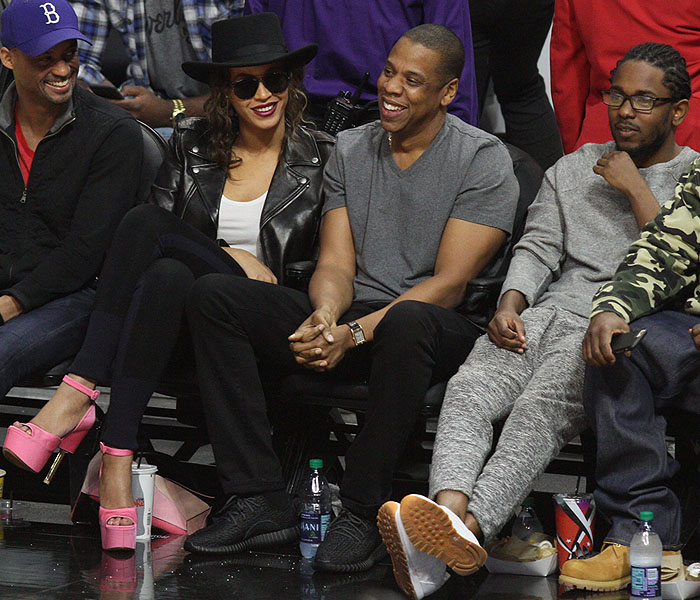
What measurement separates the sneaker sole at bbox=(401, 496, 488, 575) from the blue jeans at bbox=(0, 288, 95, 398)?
1.35 m

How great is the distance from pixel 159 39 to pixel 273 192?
1.32 metres

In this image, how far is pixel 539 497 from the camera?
137 inches

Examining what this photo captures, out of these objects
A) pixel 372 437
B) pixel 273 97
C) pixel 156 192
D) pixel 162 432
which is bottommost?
pixel 162 432

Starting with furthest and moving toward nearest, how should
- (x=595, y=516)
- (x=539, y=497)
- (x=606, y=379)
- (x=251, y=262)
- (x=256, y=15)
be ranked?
(x=256, y=15) < (x=251, y=262) < (x=539, y=497) < (x=595, y=516) < (x=606, y=379)

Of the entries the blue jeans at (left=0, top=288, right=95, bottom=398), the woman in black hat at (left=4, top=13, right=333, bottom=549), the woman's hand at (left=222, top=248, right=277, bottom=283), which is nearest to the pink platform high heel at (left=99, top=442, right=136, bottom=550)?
the woman in black hat at (left=4, top=13, right=333, bottom=549)

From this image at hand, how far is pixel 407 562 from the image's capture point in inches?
113

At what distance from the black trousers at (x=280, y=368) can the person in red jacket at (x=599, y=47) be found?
111 cm

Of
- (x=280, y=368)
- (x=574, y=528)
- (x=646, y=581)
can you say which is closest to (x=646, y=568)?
(x=646, y=581)

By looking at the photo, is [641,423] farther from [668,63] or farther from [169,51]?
[169,51]

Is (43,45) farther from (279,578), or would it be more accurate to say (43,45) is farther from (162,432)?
(279,578)

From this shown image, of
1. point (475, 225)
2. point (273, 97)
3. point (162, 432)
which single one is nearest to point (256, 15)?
point (273, 97)

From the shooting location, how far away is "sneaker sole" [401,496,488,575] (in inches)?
111

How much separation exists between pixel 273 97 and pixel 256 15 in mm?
332

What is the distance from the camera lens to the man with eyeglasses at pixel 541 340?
2.91 meters
